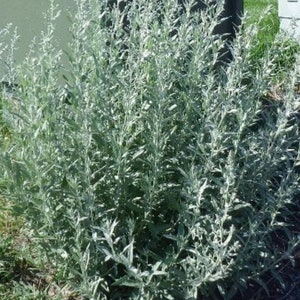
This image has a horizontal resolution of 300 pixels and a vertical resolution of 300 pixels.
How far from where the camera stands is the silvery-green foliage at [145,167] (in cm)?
292

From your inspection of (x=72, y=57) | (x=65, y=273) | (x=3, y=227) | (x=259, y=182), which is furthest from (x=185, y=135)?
(x=3, y=227)

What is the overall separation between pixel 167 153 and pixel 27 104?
75 cm

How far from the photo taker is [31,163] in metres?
2.96

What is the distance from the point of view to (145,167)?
3.23 meters

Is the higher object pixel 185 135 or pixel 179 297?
pixel 185 135

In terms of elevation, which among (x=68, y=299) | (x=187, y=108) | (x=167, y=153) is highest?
(x=187, y=108)

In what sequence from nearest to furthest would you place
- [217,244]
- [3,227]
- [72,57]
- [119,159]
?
[217,244] → [119,159] → [72,57] → [3,227]

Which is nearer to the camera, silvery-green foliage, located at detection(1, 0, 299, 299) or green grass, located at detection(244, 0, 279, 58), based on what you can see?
silvery-green foliage, located at detection(1, 0, 299, 299)

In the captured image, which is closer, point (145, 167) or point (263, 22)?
point (145, 167)

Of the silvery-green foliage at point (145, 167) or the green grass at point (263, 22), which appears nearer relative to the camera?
the silvery-green foliage at point (145, 167)

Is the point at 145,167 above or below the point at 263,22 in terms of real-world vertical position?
A: below

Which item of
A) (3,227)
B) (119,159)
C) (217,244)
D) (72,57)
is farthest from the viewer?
(3,227)

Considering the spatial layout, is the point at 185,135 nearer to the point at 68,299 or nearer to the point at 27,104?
the point at 27,104

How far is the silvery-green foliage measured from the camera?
2924 mm
